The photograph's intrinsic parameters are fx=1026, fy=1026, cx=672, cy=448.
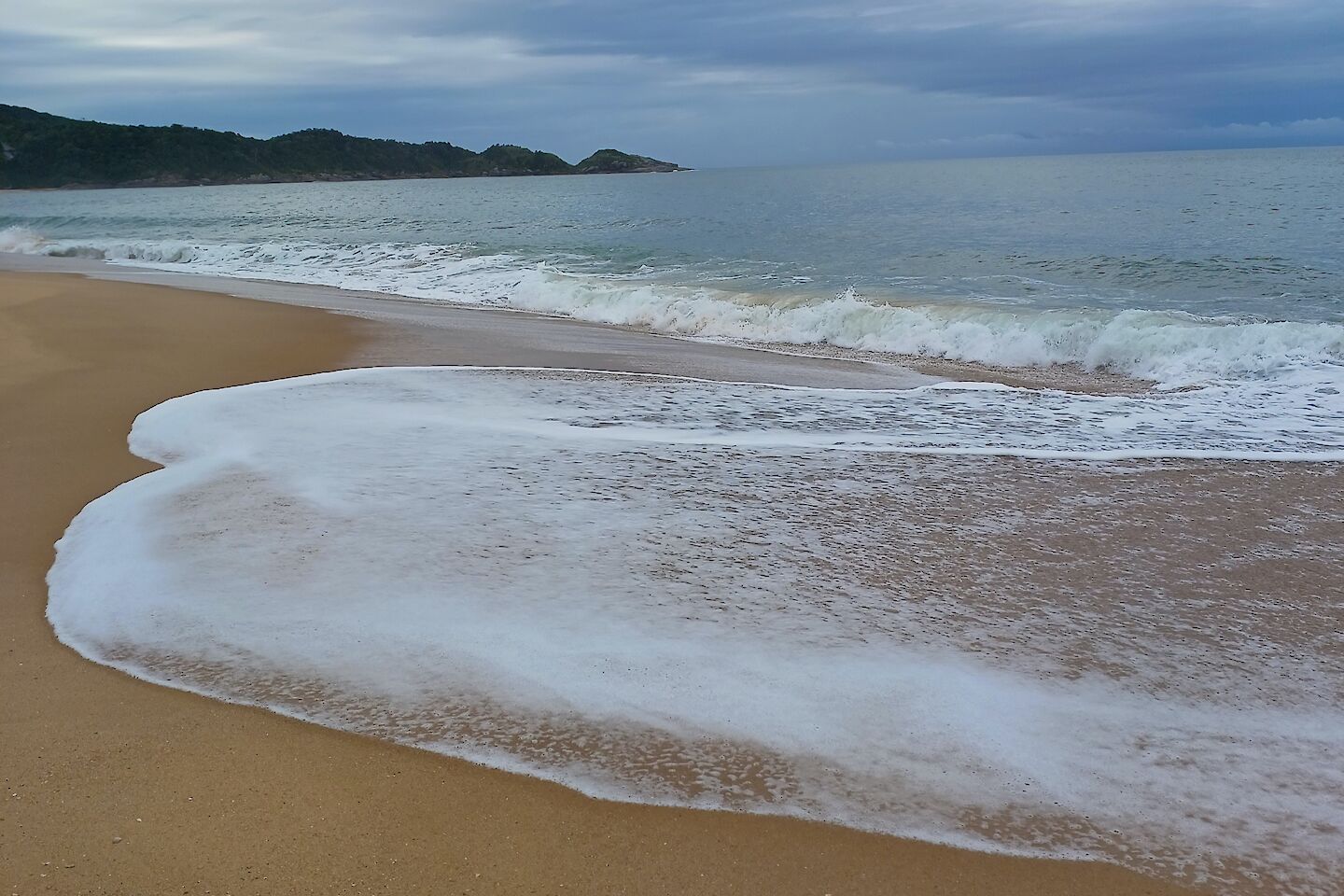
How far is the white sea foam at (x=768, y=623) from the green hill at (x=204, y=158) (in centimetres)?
13078

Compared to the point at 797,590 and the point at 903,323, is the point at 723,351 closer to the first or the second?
the point at 903,323

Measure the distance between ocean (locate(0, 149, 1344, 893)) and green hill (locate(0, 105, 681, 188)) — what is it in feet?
426

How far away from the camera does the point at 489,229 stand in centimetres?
3822

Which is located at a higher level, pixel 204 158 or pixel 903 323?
pixel 204 158

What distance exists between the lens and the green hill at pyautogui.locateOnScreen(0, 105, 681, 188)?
4579 inches

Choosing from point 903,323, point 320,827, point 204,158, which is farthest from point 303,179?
point 320,827

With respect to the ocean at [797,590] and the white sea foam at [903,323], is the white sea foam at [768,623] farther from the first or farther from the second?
the white sea foam at [903,323]

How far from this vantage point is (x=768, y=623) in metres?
3.85

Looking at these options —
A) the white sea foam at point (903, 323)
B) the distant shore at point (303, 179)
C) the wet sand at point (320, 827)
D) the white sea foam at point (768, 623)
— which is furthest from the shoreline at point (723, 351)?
the distant shore at point (303, 179)

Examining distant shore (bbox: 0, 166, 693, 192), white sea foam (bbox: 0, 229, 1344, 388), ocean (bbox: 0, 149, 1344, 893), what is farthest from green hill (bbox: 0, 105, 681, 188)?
ocean (bbox: 0, 149, 1344, 893)

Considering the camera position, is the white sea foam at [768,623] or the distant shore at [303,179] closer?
the white sea foam at [768,623]

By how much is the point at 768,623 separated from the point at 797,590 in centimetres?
34

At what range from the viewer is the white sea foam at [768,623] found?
9.44ft

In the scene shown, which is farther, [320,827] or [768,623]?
[768,623]
